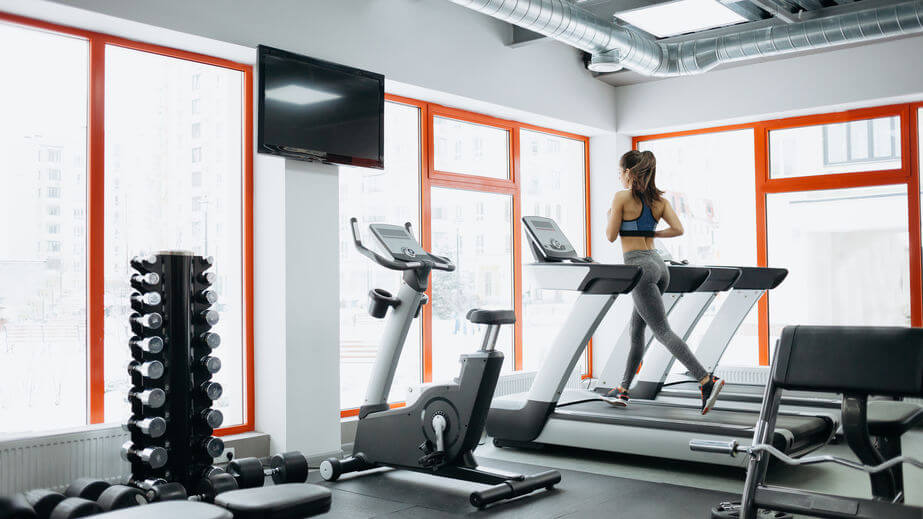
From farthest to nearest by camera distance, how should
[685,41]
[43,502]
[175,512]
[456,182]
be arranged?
[456,182] < [685,41] < [43,502] < [175,512]

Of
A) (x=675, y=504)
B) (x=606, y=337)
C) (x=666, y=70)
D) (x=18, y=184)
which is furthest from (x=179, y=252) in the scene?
(x=606, y=337)

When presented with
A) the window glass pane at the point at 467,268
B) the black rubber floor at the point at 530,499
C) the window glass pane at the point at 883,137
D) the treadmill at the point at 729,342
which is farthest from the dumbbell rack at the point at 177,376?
the window glass pane at the point at 883,137

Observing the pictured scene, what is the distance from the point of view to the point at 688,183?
8031 mm

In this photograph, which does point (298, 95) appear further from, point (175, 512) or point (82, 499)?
point (175, 512)

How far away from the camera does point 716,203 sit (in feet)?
25.8

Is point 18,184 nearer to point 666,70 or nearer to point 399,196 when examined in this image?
point 399,196

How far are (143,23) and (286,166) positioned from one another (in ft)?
3.78

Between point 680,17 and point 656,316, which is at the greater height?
point 680,17

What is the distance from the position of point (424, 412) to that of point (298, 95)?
2.18 meters

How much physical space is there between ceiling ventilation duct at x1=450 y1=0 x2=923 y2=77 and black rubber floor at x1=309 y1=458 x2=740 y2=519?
2.86 m

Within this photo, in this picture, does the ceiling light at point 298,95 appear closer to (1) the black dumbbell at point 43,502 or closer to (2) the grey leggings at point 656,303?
(2) the grey leggings at point 656,303

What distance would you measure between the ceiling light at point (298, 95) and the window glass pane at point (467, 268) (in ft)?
5.26

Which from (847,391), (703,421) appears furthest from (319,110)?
(847,391)

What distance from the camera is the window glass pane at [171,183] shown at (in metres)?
4.60
